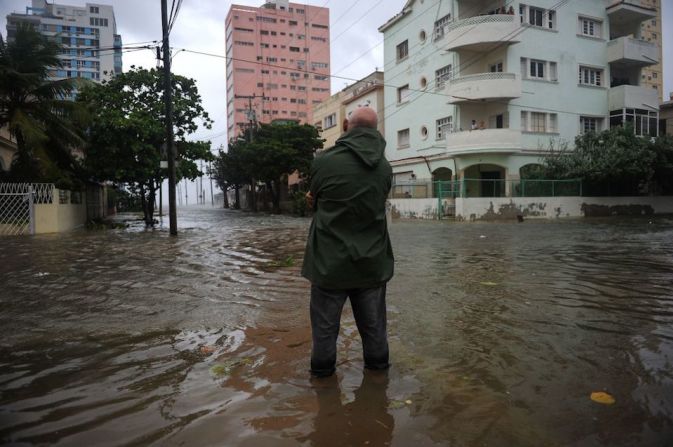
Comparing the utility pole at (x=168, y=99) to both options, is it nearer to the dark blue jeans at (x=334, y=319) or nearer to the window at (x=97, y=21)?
the dark blue jeans at (x=334, y=319)

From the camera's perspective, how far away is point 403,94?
3247 cm

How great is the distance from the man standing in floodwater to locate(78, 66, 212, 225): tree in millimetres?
20234

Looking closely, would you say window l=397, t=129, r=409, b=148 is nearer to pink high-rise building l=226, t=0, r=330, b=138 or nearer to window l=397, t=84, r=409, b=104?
window l=397, t=84, r=409, b=104

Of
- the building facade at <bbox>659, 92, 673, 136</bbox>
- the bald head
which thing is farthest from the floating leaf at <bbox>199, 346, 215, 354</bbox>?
the building facade at <bbox>659, 92, 673, 136</bbox>

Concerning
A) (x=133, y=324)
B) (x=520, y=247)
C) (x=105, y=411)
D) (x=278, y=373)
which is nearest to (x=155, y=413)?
(x=105, y=411)

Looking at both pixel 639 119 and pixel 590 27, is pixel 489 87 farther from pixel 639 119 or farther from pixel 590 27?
pixel 639 119

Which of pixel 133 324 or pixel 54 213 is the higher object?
pixel 54 213

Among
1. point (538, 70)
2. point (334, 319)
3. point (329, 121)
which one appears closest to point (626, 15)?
point (538, 70)

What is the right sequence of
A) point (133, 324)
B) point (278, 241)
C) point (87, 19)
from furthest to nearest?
point (87, 19) → point (278, 241) → point (133, 324)

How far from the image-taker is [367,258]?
126 inches

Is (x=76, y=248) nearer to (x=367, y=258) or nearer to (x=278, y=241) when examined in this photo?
(x=278, y=241)

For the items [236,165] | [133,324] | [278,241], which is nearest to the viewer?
[133,324]

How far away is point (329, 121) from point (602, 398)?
41.9 m

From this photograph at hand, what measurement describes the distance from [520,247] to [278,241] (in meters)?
6.91
